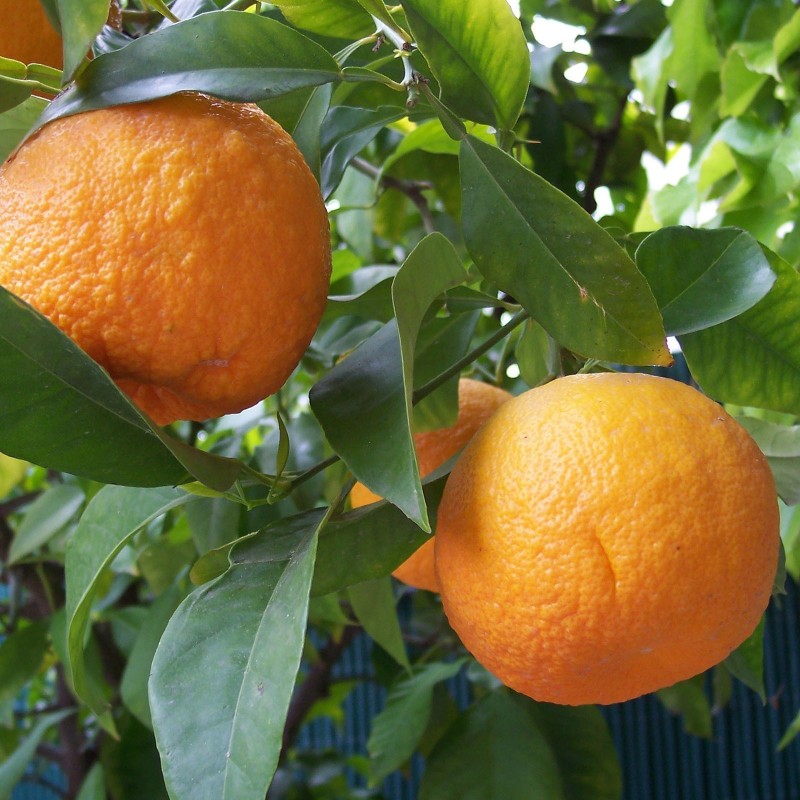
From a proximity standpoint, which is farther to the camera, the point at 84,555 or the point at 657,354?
the point at 84,555

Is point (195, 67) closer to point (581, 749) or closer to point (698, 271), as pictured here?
point (698, 271)

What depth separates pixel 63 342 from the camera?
1.03 ft

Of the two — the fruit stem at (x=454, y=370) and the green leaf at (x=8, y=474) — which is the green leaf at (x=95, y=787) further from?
the fruit stem at (x=454, y=370)

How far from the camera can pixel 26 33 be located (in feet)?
1.44

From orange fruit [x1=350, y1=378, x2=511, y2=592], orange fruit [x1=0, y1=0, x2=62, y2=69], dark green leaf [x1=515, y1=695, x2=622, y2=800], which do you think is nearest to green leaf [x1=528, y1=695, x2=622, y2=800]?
dark green leaf [x1=515, y1=695, x2=622, y2=800]

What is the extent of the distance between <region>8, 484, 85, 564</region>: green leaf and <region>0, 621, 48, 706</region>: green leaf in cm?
10

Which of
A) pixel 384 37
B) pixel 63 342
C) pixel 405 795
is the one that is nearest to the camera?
pixel 63 342

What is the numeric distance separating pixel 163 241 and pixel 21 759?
38.6 inches

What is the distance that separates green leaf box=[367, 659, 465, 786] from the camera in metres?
0.94

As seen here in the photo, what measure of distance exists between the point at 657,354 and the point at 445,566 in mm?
130

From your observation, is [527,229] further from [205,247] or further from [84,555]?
[84,555]

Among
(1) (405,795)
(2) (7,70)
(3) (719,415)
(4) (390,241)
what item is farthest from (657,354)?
(1) (405,795)

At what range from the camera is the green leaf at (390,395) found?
13.2 inches

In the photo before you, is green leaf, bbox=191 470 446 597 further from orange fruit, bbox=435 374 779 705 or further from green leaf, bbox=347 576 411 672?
green leaf, bbox=347 576 411 672
